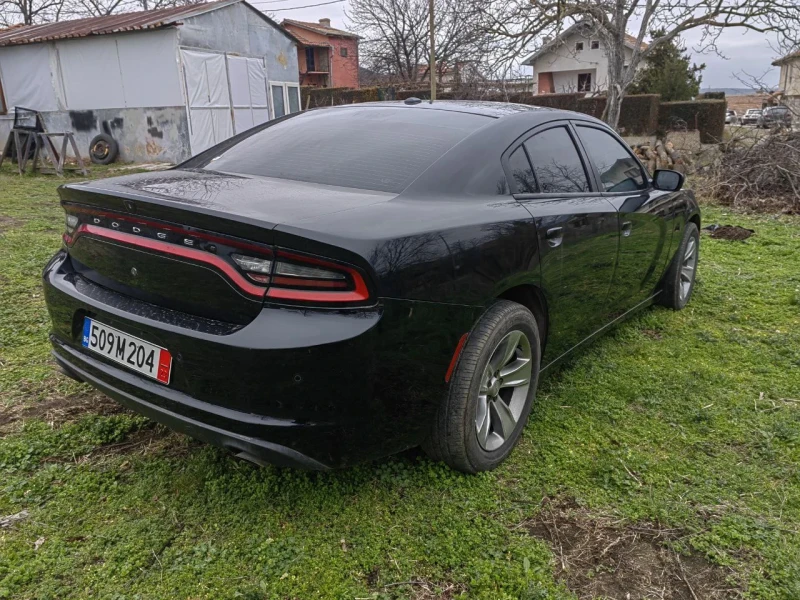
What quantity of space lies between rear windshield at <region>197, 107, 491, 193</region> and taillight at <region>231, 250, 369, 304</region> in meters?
0.57

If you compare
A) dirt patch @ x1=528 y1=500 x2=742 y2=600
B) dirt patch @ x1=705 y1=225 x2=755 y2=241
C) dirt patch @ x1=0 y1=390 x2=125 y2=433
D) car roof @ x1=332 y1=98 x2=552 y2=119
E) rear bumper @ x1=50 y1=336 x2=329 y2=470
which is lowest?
dirt patch @ x1=528 y1=500 x2=742 y2=600

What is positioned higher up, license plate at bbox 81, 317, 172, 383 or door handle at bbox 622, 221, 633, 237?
door handle at bbox 622, 221, 633, 237

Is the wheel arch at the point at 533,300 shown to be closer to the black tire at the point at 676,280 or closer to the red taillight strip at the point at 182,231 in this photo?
the red taillight strip at the point at 182,231

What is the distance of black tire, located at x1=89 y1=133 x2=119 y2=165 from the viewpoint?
46.5 ft

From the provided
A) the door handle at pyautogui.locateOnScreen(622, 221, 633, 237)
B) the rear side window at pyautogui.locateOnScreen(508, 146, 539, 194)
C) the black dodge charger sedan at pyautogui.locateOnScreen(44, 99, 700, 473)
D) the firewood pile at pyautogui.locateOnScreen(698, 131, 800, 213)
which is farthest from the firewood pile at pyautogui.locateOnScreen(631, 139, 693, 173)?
the rear side window at pyautogui.locateOnScreen(508, 146, 539, 194)

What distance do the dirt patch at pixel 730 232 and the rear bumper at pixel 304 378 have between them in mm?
6276

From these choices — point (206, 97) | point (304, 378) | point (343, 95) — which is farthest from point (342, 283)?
point (343, 95)

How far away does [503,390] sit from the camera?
261 centimetres

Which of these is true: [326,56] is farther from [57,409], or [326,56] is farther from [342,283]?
Answer: [342,283]

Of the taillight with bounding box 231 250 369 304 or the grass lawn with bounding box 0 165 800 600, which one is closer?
the taillight with bounding box 231 250 369 304

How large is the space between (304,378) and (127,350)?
29.0 inches

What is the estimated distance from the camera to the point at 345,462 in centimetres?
197

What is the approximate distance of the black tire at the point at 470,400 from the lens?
7.22 ft

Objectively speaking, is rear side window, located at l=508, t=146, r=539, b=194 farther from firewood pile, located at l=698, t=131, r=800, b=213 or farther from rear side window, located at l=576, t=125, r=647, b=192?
firewood pile, located at l=698, t=131, r=800, b=213
